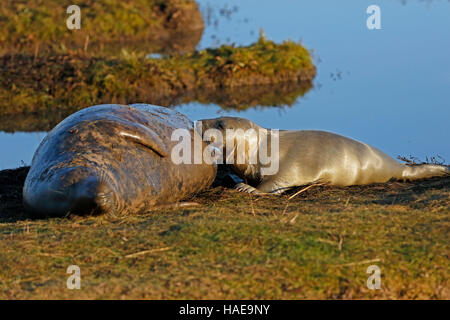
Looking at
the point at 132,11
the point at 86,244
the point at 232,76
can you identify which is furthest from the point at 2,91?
the point at 86,244

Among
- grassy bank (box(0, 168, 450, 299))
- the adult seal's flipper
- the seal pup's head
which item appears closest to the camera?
grassy bank (box(0, 168, 450, 299))

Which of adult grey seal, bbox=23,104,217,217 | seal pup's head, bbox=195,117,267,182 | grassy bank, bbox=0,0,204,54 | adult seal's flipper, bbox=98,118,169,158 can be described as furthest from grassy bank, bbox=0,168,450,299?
grassy bank, bbox=0,0,204,54

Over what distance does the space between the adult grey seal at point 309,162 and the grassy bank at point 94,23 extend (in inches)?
386

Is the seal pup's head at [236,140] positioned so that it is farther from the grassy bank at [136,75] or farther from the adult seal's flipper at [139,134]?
the grassy bank at [136,75]

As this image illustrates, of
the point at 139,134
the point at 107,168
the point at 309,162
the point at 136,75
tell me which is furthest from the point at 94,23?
the point at 107,168

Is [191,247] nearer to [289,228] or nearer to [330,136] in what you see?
[289,228]

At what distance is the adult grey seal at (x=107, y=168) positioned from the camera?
18.9ft

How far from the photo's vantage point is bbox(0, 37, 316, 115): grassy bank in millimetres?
13180

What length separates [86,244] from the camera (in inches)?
198

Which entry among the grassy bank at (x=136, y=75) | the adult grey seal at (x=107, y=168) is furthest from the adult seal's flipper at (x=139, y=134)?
the grassy bank at (x=136, y=75)

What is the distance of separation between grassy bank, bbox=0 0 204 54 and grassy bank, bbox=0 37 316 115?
104 inches

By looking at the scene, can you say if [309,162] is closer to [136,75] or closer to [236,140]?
[236,140]

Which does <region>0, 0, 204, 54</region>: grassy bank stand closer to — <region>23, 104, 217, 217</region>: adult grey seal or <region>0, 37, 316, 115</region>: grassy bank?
<region>0, 37, 316, 115</region>: grassy bank

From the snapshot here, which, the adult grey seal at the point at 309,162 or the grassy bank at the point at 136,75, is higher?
the grassy bank at the point at 136,75
